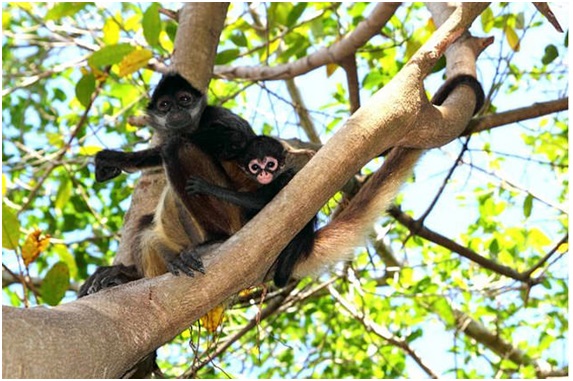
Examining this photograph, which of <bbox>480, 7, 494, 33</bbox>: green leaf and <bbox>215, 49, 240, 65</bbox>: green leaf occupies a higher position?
<bbox>480, 7, 494, 33</bbox>: green leaf

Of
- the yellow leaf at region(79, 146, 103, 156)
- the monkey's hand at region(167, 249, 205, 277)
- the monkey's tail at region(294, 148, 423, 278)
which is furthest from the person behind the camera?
the yellow leaf at region(79, 146, 103, 156)

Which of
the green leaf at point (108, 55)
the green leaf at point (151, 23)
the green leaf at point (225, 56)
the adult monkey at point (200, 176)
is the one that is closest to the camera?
the adult monkey at point (200, 176)

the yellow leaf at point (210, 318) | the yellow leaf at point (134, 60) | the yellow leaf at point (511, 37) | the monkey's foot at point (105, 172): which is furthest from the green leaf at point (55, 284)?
the yellow leaf at point (511, 37)

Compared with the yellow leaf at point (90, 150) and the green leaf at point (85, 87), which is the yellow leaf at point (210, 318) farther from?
the yellow leaf at point (90, 150)

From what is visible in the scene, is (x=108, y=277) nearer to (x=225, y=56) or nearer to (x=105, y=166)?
(x=105, y=166)

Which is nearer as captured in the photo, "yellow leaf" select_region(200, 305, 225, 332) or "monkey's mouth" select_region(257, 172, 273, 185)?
"monkey's mouth" select_region(257, 172, 273, 185)

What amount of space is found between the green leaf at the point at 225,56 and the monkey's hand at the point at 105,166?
122 centimetres

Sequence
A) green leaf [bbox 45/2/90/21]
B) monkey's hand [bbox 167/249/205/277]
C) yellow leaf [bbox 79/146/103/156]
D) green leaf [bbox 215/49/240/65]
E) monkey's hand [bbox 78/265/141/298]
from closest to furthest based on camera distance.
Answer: monkey's hand [bbox 167/249/205/277] < monkey's hand [bbox 78/265/141/298] < green leaf [bbox 45/2/90/21] < green leaf [bbox 215/49/240/65] < yellow leaf [bbox 79/146/103/156]

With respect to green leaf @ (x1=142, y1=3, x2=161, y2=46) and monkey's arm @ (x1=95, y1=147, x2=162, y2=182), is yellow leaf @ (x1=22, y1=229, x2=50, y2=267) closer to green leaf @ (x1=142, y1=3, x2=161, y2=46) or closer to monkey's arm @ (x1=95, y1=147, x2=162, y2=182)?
monkey's arm @ (x1=95, y1=147, x2=162, y2=182)

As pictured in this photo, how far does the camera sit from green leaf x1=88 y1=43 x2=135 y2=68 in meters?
4.43

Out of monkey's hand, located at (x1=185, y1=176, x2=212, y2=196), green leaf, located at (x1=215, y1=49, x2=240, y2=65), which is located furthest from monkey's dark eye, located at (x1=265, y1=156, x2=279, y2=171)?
green leaf, located at (x1=215, y1=49, x2=240, y2=65)

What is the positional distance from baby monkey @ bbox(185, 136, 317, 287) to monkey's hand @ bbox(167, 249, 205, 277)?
702mm

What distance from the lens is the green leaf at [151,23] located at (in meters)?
4.59

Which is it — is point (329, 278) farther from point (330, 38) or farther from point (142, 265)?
point (330, 38)
